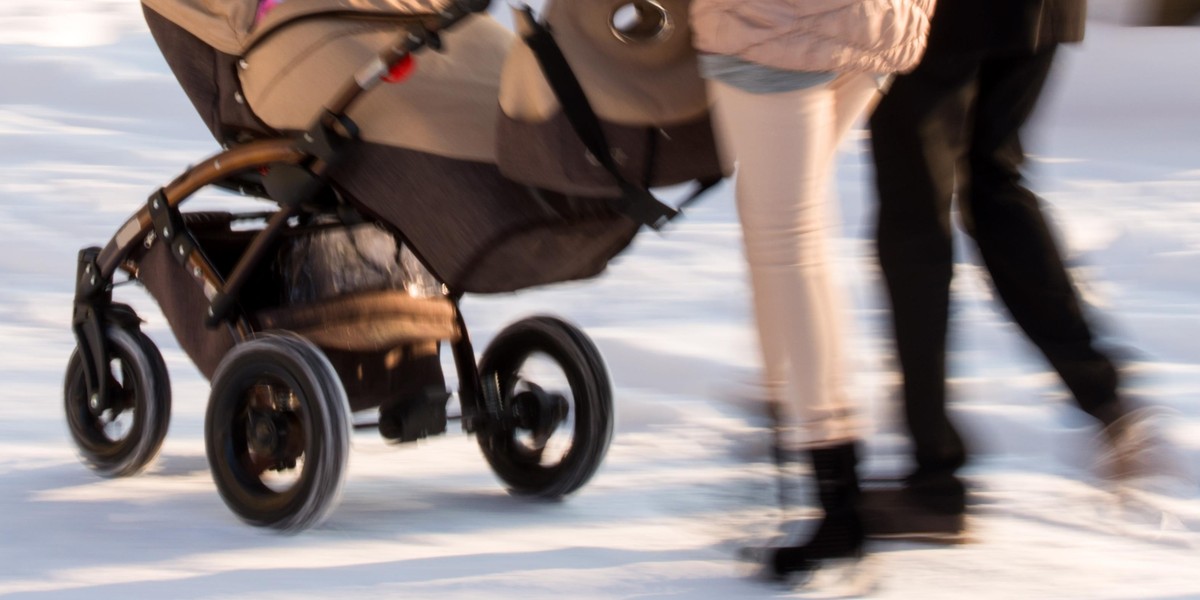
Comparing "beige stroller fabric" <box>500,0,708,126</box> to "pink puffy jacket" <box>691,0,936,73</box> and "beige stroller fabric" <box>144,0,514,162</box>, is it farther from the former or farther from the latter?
"beige stroller fabric" <box>144,0,514,162</box>

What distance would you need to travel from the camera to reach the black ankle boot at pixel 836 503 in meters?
2.01

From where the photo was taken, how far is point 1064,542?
7.63 feet

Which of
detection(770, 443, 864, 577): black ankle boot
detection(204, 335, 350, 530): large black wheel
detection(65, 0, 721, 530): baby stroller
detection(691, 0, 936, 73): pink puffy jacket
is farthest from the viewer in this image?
detection(204, 335, 350, 530): large black wheel

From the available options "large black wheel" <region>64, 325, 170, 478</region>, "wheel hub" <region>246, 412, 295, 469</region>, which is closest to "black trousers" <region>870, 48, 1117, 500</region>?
"wheel hub" <region>246, 412, 295, 469</region>

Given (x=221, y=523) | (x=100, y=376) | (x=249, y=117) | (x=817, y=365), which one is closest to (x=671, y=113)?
(x=817, y=365)

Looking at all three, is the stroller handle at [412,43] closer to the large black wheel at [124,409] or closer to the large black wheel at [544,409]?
the large black wheel at [544,409]

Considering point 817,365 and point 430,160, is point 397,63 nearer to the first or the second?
point 430,160

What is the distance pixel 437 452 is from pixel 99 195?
8.36 feet

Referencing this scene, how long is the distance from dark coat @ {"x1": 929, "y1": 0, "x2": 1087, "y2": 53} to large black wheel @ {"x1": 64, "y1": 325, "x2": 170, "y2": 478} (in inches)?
51.0

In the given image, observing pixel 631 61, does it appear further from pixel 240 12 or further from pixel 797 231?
pixel 240 12

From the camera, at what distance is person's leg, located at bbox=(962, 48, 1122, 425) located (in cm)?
226

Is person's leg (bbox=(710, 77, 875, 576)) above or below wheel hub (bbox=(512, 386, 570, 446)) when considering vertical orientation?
above

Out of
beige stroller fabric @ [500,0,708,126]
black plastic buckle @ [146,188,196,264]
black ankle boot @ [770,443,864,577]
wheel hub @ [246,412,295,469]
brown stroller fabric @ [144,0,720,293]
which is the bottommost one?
wheel hub @ [246,412,295,469]

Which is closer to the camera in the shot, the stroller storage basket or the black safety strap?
the black safety strap
